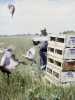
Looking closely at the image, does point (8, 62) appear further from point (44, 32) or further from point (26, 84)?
point (44, 32)

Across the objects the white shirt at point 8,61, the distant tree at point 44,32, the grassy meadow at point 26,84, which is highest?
the distant tree at point 44,32

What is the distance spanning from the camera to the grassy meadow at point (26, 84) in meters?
6.63

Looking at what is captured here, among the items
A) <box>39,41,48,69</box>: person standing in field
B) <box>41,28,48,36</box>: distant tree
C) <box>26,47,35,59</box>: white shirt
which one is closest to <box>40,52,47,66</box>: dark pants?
<box>39,41,48,69</box>: person standing in field

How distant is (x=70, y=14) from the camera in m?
7.26

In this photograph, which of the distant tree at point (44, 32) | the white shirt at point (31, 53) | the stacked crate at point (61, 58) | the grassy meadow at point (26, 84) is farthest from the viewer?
the distant tree at point (44, 32)

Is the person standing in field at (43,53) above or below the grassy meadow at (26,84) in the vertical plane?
above

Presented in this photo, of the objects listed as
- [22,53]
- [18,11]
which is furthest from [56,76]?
[18,11]

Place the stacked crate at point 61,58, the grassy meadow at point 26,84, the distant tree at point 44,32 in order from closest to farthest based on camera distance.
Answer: the grassy meadow at point 26,84, the stacked crate at point 61,58, the distant tree at point 44,32

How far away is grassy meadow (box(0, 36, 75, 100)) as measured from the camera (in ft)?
21.7

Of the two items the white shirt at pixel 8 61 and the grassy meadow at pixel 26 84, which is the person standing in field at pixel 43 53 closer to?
the grassy meadow at pixel 26 84

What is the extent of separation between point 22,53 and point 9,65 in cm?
28

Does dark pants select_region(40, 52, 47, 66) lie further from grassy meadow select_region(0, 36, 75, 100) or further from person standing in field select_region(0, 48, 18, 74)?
person standing in field select_region(0, 48, 18, 74)

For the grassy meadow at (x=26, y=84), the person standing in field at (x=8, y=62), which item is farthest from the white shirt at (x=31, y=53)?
the person standing in field at (x=8, y=62)

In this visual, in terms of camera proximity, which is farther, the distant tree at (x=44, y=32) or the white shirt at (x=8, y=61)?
the distant tree at (x=44, y=32)
